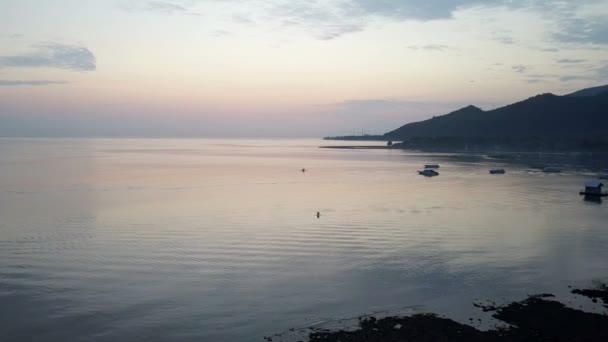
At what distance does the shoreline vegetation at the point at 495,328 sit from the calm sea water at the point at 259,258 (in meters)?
1.04

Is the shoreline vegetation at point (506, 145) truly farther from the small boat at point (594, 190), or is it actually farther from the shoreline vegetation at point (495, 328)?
the shoreline vegetation at point (495, 328)

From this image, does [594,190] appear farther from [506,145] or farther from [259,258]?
[506,145]

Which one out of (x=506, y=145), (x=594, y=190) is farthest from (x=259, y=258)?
(x=506, y=145)

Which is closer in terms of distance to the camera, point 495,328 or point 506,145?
point 495,328

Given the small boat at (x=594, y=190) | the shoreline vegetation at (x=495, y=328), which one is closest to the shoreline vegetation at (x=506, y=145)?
the small boat at (x=594, y=190)

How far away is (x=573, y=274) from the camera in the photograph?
761 inches

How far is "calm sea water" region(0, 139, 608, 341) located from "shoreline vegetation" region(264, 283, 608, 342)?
1.04 metres

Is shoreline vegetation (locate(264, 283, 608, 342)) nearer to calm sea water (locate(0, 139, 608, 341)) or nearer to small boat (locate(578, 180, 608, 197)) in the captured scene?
calm sea water (locate(0, 139, 608, 341))

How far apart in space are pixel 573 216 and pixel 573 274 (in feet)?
57.0

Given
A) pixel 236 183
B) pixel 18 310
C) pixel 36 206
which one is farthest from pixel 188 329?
pixel 236 183

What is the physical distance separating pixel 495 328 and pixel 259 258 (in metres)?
10.7

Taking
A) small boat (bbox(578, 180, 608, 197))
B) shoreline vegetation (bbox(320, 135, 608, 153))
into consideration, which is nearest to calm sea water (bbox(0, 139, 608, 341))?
small boat (bbox(578, 180, 608, 197))

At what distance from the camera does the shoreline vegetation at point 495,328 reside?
1280 cm

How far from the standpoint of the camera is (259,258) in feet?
70.8
